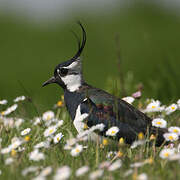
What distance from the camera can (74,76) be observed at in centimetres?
475

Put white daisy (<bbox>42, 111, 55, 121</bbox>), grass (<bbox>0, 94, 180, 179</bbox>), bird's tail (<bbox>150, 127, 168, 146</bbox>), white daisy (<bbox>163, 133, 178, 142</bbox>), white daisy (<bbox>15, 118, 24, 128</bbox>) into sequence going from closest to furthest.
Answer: grass (<bbox>0, 94, 180, 179</bbox>) < white daisy (<bbox>163, 133, 178, 142</bbox>) < bird's tail (<bbox>150, 127, 168, 146</bbox>) < white daisy (<bbox>15, 118, 24, 128</bbox>) < white daisy (<bbox>42, 111, 55, 121</bbox>)

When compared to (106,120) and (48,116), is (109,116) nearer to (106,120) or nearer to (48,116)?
(106,120)

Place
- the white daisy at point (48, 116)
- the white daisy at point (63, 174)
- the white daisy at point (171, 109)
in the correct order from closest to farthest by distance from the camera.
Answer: the white daisy at point (63, 174), the white daisy at point (171, 109), the white daisy at point (48, 116)

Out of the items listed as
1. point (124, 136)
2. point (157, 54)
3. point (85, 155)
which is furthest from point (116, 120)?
point (157, 54)

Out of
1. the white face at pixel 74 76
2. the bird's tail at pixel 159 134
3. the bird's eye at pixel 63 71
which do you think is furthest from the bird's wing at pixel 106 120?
the bird's eye at pixel 63 71

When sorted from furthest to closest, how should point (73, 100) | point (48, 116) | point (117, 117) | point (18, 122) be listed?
1. point (48, 116)
2. point (18, 122)
3. point (73, 100)
4. point (117, 117)

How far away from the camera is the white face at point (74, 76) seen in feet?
15.5

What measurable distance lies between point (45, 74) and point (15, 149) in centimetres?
556

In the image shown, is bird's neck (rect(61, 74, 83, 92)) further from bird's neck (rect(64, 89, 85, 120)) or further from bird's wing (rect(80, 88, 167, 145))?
bird's wing (rect(80, 88, 167, 145))

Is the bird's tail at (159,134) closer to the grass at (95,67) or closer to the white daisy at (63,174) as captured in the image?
the grass at (95,67)

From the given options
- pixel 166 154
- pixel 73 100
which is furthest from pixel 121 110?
pixel 166 154

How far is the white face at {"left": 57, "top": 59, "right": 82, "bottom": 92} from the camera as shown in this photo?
472cm

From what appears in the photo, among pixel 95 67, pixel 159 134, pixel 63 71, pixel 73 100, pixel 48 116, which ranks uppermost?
pixel 63 71

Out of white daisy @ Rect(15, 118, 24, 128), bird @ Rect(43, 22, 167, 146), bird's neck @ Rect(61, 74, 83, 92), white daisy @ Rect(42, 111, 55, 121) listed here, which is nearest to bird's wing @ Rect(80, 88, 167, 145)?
bird @ Rect(43, 22, 167, 146)
